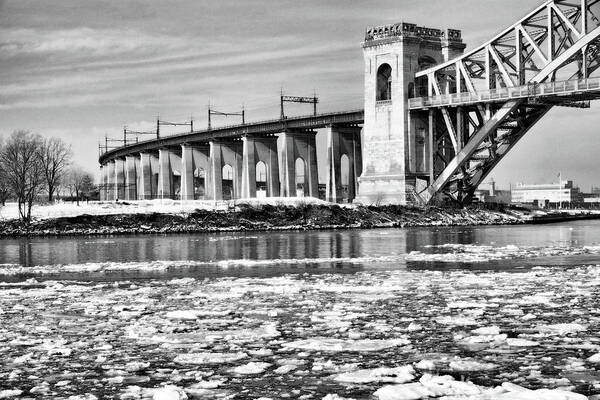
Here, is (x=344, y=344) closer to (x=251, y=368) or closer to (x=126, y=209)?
(x=251, y=368)

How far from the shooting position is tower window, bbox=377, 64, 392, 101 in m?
90.9

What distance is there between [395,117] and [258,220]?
22586 millimetres

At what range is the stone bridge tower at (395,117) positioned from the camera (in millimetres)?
88250

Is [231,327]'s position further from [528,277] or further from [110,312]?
[528,277]

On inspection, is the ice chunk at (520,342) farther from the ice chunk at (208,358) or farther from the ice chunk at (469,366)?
the ice chunk at (208,358)

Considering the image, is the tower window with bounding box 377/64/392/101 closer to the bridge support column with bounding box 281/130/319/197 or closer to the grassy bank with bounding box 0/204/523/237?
the grassy bank with bounding box 0/204/523/237

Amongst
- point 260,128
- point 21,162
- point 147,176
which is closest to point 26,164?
point 21,162

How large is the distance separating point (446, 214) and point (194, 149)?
67232 mm

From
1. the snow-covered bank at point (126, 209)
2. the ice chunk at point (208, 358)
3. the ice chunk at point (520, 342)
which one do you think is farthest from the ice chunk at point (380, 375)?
the snow-covered bank at point (126, 209)

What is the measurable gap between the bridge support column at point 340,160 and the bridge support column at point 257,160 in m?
13.8

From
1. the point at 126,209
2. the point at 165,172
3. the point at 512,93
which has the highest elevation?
the point at 512,93

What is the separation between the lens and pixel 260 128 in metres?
116

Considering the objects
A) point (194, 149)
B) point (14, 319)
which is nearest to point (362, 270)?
point (14, 319)

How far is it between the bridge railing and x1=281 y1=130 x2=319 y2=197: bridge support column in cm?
2569
